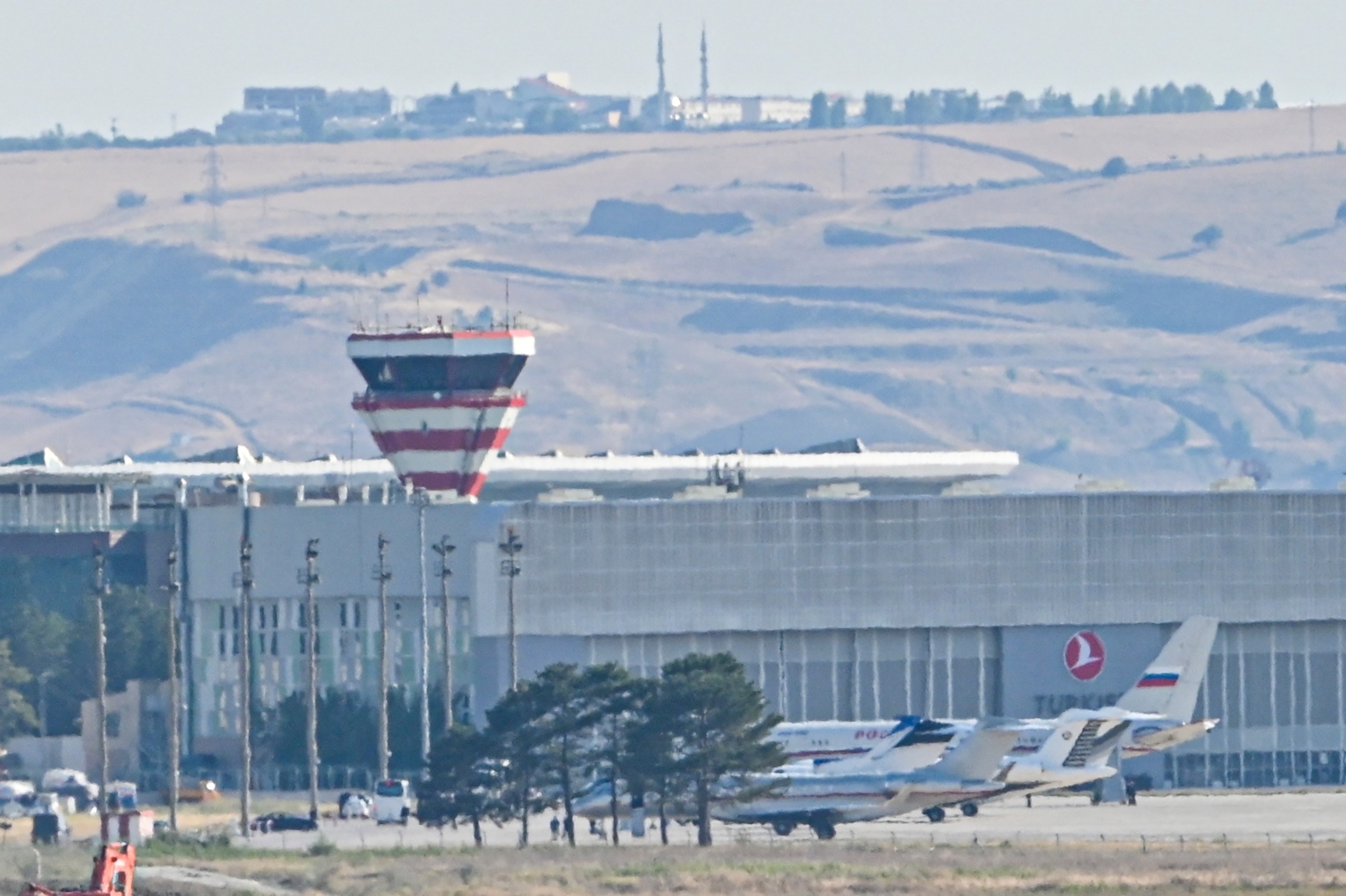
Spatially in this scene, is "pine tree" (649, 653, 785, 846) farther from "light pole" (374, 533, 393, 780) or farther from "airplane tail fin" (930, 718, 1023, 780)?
"light pole" (374, 533, 393, 780)

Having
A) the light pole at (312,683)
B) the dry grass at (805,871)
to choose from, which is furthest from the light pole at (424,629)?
the dry grass at (805,871)

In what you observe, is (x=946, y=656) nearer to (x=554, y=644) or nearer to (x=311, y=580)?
(x=554, y=644)

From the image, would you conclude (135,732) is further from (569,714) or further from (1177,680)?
(569,714)

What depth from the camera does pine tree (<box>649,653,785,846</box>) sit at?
4788 inches

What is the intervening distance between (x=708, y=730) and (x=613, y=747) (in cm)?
325

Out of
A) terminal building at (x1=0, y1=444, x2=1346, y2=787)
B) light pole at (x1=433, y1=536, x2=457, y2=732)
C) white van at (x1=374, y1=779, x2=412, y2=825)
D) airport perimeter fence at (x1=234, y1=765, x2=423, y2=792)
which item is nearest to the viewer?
white van at (x1=374, y1=779, x2=412, y2=825)

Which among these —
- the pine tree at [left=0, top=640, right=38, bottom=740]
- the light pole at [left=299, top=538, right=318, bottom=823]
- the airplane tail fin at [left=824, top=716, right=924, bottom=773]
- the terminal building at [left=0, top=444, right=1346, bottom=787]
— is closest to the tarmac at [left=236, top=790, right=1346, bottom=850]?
the airplane tail fin at [left=824, top=716, right=924, bottom=773]

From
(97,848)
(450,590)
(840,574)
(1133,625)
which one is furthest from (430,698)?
(97,848)

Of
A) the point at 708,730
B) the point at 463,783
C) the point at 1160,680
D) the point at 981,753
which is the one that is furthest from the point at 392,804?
the point at 1160,680

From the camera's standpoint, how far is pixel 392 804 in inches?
5408

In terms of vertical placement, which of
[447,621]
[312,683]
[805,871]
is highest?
[447,621]

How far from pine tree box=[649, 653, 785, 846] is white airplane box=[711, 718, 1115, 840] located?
256 cm

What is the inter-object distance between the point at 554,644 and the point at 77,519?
2898cm

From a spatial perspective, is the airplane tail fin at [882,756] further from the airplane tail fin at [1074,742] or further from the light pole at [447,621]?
the light pole at [447,621]
